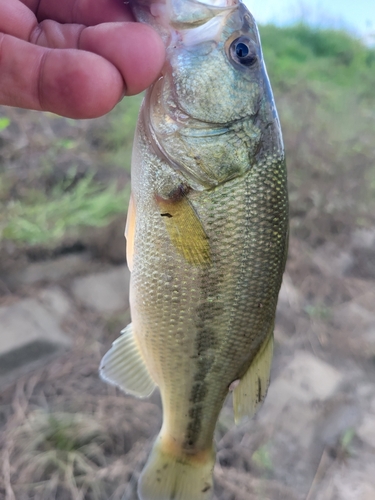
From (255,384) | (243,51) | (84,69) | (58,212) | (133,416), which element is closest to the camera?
(84,69)

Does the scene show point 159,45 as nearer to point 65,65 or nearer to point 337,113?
point 65,65

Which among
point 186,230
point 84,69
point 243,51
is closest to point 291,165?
point 243,51

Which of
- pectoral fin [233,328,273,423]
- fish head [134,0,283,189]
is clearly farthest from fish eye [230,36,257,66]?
pectoral fin [233,328,273,423]

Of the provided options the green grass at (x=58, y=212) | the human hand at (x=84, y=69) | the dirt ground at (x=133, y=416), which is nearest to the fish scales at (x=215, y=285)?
the human hand at (x=84, y=69)

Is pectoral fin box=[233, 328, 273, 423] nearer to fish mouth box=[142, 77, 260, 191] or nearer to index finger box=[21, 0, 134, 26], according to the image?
fish mouth box=[142, 77, 260, 191]

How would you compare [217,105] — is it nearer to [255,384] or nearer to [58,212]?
[255,384]

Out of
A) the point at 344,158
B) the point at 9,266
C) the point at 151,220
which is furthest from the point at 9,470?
the point at 344,158
